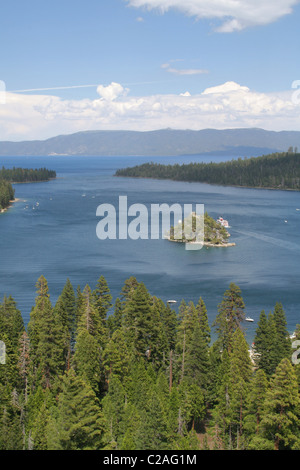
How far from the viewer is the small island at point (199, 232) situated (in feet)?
252

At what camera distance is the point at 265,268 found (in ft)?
199

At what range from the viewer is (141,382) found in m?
24.4

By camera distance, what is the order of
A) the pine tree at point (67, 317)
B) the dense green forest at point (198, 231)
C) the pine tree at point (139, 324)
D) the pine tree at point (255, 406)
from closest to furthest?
the pine tree at point (255, 406) < the pine tree at point (139, 324) < the pine tree at point (67, 317) < the dense green forest at point (198, 231)

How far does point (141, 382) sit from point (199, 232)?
55824 mm

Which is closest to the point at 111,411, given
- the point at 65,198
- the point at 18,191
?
the point at 65,198

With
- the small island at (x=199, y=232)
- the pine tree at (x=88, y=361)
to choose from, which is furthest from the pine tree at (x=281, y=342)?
the small island at (x=199, y=232)

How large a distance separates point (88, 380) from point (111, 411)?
3098mm

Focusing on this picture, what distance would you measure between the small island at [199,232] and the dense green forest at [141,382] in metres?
43.0

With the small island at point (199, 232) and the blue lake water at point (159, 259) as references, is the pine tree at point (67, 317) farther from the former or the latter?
the small island at point (199, 232)

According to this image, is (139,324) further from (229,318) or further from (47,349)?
(47,349)

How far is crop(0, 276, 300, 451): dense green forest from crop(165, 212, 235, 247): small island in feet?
141

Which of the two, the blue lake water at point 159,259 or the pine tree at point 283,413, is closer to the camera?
the pine tree at point 283,413

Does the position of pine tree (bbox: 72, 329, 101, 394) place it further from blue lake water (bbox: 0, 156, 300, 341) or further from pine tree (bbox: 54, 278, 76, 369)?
blue lake water (bbox: 0, 156, 300, 341)

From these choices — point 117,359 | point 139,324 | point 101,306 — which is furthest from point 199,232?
point 117,359
